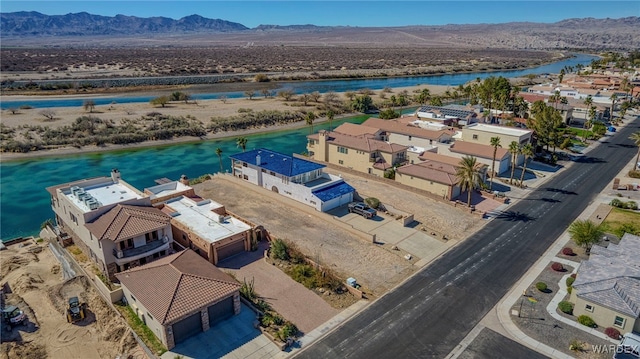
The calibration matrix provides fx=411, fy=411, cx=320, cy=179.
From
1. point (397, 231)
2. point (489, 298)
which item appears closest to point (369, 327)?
point (489, 298)

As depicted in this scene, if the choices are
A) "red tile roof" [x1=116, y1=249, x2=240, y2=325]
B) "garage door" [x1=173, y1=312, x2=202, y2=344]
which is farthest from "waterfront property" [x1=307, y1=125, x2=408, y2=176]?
"garage door" [x1=173, y1=312, x2=202, y2=344]

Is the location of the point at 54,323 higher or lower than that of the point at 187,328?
lower

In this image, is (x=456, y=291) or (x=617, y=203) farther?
(x=617, y=203)

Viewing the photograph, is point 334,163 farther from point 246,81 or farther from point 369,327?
point 246,81

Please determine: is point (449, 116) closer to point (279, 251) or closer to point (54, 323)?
point (279, 251)

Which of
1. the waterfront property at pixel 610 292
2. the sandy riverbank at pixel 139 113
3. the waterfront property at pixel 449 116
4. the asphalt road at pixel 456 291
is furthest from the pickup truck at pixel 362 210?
the sandy riverbank at pixel 139 113

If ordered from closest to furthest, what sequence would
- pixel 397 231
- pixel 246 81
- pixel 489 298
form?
pixel 489 298 < pixel 397 231 < pixel 246 81

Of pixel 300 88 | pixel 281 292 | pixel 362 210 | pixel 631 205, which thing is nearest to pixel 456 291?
pixel 281 292
